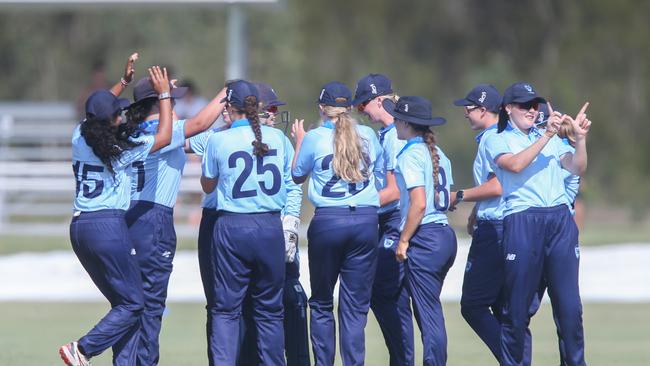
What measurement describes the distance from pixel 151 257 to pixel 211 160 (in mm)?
998

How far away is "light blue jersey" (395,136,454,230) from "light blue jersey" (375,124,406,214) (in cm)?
17

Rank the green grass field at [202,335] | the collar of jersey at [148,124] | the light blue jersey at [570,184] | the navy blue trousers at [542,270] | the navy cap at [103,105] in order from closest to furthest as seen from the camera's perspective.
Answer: the navy blue trousers at [542,270], the navy cap at [103,105], the collar of jersey at [148,124], the light blue jersey at [570,184], the green grass field at [202,335]

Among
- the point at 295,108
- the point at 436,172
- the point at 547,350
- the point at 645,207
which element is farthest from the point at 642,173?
the point at 436,172

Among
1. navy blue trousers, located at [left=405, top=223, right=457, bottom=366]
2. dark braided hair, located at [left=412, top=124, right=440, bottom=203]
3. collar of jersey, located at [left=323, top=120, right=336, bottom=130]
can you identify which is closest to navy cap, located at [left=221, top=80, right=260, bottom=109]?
collar of jersey, located at [left=323, top=120, right=336, bottom=130]

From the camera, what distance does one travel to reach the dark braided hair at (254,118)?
8367 millimetres

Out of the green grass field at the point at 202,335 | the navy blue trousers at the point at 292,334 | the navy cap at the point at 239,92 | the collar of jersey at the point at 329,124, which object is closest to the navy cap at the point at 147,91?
the navy cap at the point at 239,92

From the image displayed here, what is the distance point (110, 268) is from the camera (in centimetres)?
845

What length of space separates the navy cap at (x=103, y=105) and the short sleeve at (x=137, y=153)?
256 mm

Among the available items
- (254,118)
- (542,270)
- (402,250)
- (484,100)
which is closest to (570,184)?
(484,100)

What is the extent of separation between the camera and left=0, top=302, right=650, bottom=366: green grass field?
10414 millimetres

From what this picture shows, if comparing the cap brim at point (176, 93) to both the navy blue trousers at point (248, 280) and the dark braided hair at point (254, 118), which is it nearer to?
the dark braided hair at point (254, 118)

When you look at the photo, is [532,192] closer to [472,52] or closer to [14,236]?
[14,236]

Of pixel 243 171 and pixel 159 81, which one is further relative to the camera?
pixel 159 81

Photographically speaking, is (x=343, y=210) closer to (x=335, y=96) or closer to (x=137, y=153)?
(x=335, y=96)
